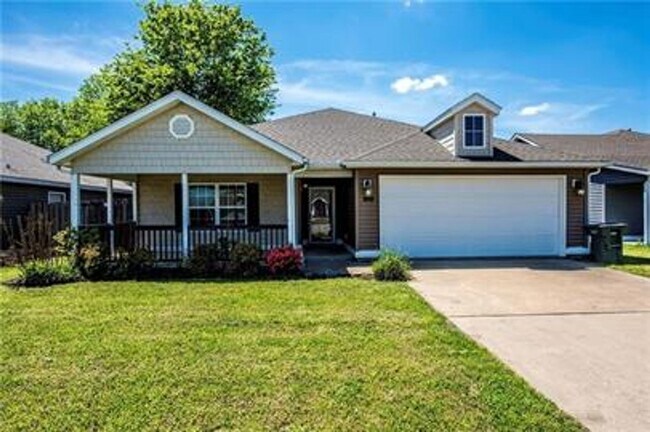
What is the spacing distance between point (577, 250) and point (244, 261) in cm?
985

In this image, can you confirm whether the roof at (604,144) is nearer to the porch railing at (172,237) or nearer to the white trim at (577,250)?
Result: the white trim at (577,250)

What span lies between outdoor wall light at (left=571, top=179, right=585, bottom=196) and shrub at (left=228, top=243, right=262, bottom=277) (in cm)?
952

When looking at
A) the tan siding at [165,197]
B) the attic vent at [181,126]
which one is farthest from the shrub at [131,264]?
the tan siding at [165,197]

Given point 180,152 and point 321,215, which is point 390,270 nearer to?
point 180,152

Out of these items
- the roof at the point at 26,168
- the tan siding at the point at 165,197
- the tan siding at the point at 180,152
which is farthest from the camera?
the roof at the point at 26,168

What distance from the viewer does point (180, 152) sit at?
11602mm

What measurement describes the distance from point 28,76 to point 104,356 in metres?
23.2

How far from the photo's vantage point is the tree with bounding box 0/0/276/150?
28578mm

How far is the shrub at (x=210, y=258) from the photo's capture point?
1088cm

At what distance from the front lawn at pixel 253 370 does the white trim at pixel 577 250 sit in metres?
8.41

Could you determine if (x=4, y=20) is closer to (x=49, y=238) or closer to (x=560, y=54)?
(x=49, y=238)

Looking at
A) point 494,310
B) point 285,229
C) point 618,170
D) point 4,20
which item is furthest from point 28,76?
point 618,170

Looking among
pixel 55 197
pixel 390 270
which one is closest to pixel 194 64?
pixel 55 197

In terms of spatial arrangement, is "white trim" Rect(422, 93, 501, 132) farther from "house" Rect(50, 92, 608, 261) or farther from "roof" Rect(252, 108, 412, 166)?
"roof" Rect(252, 108, 412, 166)
